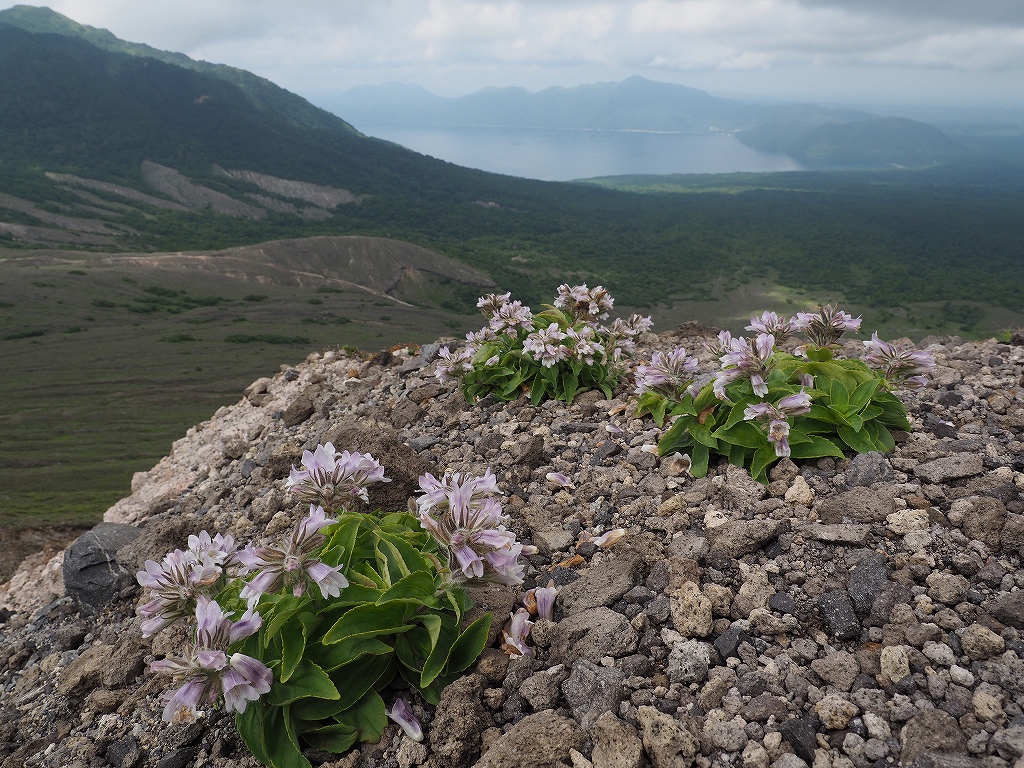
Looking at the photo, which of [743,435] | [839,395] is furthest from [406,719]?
[839,395]

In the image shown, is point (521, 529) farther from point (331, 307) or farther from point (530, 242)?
point (530, 242)

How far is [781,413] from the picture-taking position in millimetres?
3906

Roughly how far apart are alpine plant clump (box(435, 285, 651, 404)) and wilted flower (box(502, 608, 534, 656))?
3.07m

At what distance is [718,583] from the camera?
10.6 feet

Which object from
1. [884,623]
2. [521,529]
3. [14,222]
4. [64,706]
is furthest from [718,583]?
[14,222]

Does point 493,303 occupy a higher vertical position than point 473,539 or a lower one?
higher

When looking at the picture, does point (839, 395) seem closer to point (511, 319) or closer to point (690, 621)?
point (690, 621)

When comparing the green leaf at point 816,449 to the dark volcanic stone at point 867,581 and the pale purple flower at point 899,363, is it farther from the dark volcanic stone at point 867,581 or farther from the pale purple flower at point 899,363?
the dark volcanic stone at point 867,581

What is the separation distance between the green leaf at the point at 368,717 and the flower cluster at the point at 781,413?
8.60ft

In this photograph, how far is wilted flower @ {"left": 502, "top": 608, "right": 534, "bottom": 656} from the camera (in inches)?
120

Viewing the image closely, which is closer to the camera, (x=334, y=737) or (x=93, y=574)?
(x=334, y=737)

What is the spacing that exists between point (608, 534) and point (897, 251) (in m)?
182

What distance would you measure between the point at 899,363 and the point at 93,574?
620cm

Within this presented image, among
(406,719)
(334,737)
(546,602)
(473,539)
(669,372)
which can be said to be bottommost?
(334,737)
